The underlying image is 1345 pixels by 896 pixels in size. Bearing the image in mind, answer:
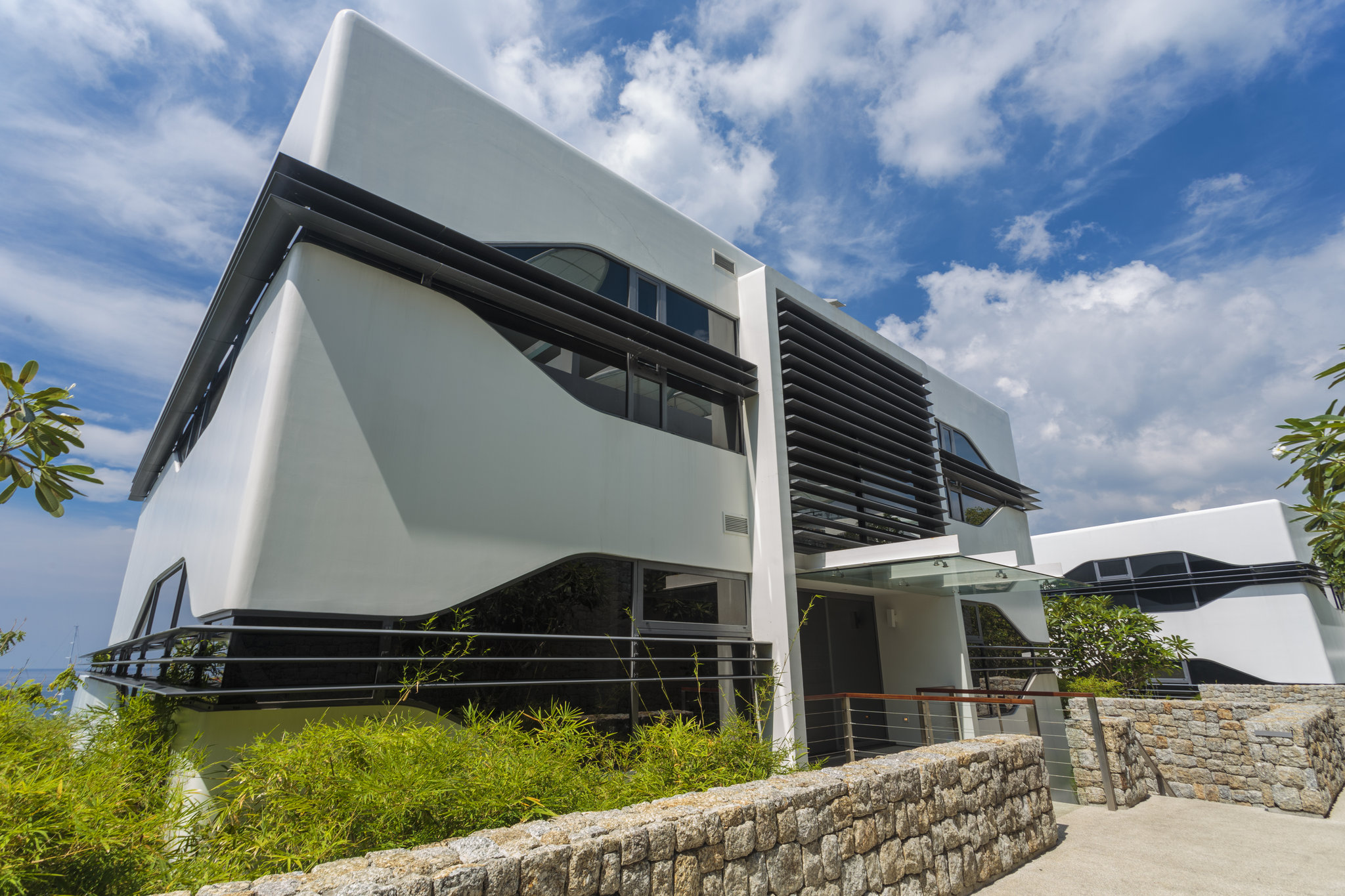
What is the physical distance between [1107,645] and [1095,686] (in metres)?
2.02

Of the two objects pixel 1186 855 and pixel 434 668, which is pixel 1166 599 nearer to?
pixel 1186 855

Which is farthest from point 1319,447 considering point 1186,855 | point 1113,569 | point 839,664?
point 1113,569

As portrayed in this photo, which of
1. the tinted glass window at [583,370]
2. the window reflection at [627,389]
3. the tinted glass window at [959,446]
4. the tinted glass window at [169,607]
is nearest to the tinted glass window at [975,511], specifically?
the tinted glass window at [959,446]

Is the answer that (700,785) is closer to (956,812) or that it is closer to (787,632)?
(956,812)

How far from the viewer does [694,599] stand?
25.0 feet

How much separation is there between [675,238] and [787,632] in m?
5.57

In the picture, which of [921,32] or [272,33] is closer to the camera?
[272,33]

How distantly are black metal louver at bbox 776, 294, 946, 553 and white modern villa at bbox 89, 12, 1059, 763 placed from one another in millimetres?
73

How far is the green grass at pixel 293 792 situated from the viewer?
7.88ft

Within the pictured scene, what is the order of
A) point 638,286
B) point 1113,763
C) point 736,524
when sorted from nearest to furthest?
point 1113,763 < point 638,286 < point 736,524

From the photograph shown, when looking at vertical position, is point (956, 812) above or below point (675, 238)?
below

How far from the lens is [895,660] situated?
448 inches

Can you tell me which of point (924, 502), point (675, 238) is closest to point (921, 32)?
point (675, 238)

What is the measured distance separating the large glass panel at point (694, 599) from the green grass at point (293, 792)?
7.96 ft
